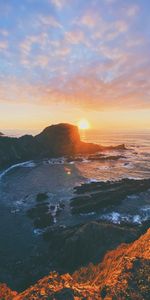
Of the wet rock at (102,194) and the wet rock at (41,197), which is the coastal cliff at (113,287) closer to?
the wet rock at (102,194)

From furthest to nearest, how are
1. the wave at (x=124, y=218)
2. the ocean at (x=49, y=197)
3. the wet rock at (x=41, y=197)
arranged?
the wet rock at (x=41, y=197) → the wave at (x=124, y=218) → the ocean at (x=49, y=197)

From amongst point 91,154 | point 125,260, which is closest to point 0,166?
point 91,154

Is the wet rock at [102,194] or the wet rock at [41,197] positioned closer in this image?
the wet rock at [102,194]

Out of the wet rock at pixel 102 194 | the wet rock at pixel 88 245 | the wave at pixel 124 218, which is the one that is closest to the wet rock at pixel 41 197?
the wet rock at pixel 102 194

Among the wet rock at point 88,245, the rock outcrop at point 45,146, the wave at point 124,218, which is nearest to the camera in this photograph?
the wet rock at point 88,245

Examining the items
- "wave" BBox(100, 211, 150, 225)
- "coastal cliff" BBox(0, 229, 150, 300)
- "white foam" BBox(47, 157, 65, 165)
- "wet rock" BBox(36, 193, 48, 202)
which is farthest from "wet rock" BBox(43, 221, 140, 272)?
"white foam" BBox(47, 157, 65, 165)

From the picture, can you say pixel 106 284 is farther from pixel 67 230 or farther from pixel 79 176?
pixel 79 176
